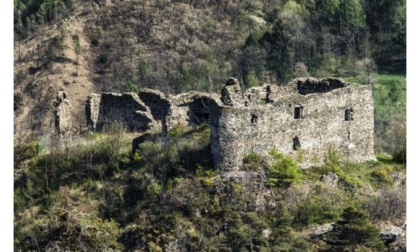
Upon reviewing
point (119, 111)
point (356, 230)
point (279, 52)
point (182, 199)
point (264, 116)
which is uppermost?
A: point (279, 52)

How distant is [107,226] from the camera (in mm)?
52312

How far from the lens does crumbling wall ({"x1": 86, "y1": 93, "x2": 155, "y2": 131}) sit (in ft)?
194

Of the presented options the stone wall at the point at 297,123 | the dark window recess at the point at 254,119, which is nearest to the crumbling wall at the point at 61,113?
the stone wall at the point at 297,123

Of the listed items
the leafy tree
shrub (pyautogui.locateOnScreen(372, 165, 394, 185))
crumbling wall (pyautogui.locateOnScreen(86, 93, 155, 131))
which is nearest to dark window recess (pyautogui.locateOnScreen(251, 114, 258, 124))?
shrub (pyautogui.locateOnScreen(372, 165, 394, 185))

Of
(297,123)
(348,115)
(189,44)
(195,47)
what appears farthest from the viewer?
(189,44)

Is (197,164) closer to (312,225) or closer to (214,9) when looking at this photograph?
(312,225)

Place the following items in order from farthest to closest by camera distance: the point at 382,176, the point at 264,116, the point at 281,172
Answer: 1. the point at 382,176
2. the point at 264,116
3. the point at 281,172

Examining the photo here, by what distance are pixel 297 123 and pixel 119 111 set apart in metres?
9.71

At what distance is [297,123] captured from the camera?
55.0 m

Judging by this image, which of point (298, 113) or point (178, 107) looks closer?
point (298, 113)

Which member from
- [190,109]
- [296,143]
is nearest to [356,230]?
[296,143]

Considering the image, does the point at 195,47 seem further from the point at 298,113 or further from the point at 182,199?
the point at 182,199

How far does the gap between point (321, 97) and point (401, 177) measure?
5344mm

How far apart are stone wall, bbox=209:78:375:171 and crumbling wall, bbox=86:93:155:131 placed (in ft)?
16.9
